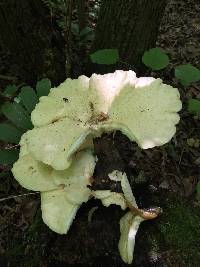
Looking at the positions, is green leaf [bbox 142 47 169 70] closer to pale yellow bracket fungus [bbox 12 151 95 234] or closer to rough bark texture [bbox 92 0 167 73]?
rough bark texture [bbox 92 0 167 73]

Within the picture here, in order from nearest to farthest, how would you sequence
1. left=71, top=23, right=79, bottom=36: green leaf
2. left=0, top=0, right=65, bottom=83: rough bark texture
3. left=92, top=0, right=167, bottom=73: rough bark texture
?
left=92, top=0, right=167, bottom=73: rough bark texture < left=0, top=0, right=65, bottom=83: rough bark texture < left=71, top=23, right=79, bottom=36: green leaf

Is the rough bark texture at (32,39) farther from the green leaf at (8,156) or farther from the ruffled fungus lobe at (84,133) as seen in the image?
the ruffled fungus lobe at (84,133)

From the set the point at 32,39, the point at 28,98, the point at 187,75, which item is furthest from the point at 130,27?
the point at 28,98

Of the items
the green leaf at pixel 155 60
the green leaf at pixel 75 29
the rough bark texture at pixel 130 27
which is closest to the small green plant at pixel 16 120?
the green leaf at pixel 155 60

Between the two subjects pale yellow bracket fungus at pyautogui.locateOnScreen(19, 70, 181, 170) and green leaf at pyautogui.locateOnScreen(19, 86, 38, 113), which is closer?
pale yellow bracket fungus at pyautogui.locateOnScreen(19, 70, 181, 170)

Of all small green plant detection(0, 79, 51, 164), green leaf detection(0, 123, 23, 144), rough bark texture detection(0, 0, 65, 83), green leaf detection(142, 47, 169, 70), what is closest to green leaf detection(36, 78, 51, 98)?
small green plant detection(0, 79, 51, 164)

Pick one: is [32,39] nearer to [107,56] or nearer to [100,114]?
[107,56]

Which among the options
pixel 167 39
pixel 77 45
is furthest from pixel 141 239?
pixel 167 39
